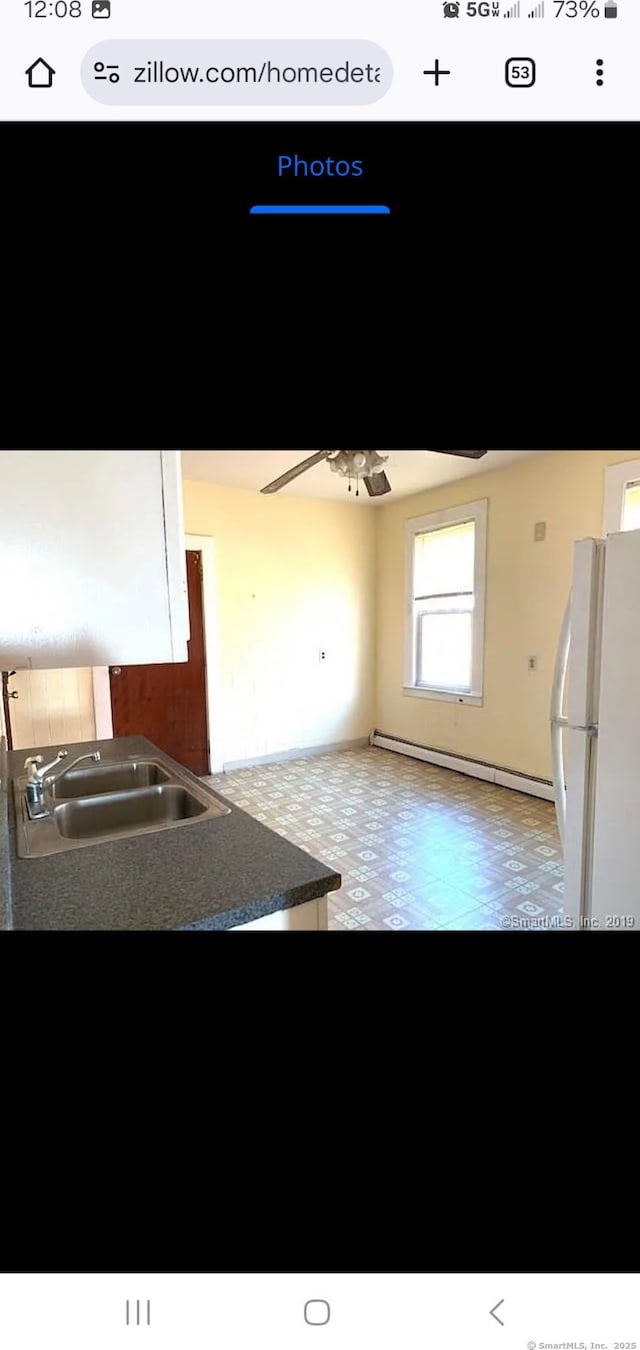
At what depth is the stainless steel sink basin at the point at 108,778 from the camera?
90 cm

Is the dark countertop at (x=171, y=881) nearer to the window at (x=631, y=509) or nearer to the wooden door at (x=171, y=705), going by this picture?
the wooden door at (x=171, y=705)

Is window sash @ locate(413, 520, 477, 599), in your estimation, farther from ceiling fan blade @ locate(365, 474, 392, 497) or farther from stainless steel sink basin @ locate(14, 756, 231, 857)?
stainless steel sink basin @ locate(14, 756, 231, 857)

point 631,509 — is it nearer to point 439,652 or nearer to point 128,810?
point 439,652

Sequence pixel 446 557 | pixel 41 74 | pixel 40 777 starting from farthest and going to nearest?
pixel 446 557, pixel 40 777, pixel 41 74

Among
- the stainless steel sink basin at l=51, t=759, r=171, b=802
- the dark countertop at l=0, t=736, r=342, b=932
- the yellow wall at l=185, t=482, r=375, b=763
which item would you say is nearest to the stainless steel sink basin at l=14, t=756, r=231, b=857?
the stainless steel sink basin at l=51, t=759, r=171, b=802

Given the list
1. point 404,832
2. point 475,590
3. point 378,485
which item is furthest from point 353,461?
point 404,832

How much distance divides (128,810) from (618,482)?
3.50 feet

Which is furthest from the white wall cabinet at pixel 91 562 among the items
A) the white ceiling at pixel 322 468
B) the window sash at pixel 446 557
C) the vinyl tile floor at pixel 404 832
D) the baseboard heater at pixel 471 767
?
the baseboard heater at pixel 471 767

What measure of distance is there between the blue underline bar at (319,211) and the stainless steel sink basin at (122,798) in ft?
2.50

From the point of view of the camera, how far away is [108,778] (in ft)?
3.07

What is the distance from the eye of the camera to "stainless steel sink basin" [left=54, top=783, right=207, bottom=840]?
87 cm

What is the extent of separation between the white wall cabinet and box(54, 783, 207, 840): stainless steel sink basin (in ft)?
1.30

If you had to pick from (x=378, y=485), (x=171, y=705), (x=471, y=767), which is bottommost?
(x=471, y=767)
